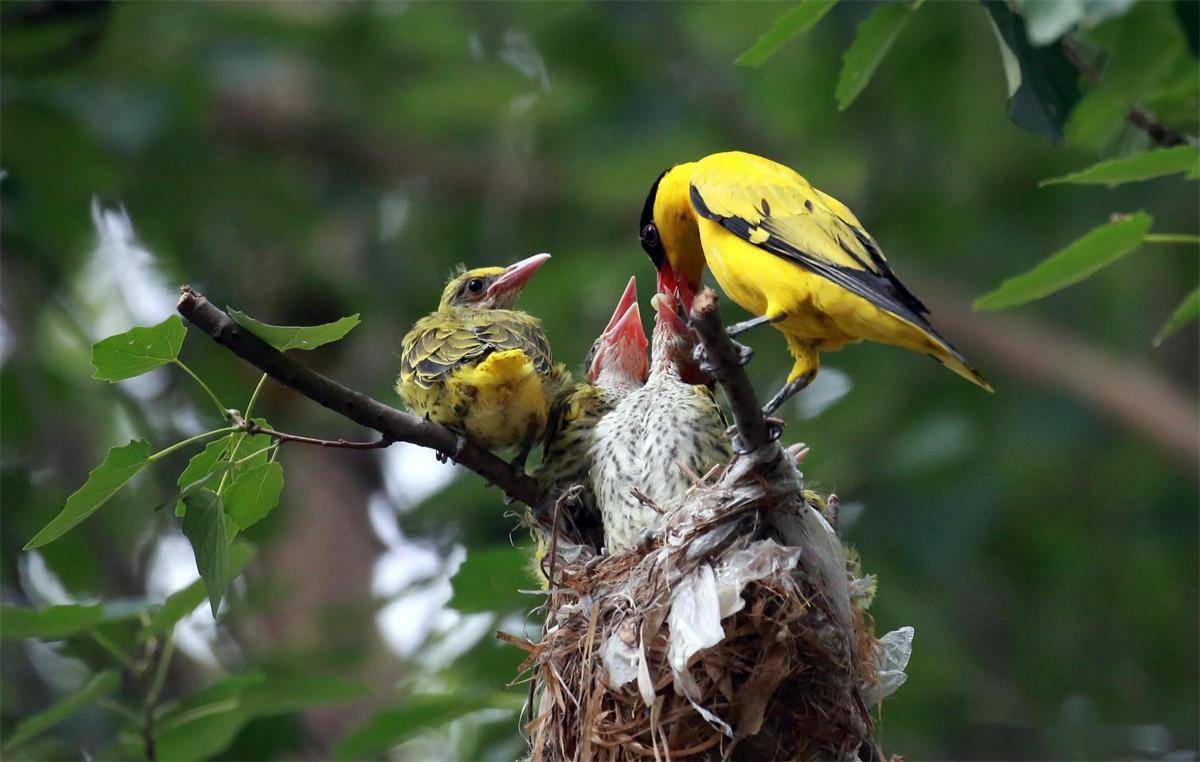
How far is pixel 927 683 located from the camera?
24.2 ft

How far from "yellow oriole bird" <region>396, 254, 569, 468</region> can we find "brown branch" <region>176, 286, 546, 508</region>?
14 cm

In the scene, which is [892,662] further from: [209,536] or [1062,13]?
[209,536]

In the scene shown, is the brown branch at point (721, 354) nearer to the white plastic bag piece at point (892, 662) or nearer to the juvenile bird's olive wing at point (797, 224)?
the juvenile bird's olive wing at point (797, 224)

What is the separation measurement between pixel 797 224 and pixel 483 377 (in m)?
1.05

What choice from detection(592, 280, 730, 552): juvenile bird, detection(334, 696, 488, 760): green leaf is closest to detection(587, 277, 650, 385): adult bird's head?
detection(592, 280, 730, 552): juvenile bird

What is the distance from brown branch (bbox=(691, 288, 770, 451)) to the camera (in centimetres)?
309

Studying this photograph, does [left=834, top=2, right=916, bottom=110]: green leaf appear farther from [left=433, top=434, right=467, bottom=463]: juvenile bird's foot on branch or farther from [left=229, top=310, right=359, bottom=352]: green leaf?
[left=229, top=310, right=359, bottom=352]: green leaf

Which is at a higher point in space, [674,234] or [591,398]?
[674,234]

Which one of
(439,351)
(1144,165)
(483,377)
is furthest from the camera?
(439,351)

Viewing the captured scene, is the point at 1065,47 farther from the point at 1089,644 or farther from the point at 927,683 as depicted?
the point at 1089,644

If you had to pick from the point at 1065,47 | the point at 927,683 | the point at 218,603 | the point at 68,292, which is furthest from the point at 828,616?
the point at 68,292

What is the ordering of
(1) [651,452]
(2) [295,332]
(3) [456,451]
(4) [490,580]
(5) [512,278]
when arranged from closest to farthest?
(2) [295,332] < (3) [456,451] < (1) [651,452] < (4) [490,580] < (5) [512,278]

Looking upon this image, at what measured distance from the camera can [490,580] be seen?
15.5ft

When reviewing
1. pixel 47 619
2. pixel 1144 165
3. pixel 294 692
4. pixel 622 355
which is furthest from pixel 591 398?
pixel 1144 165
